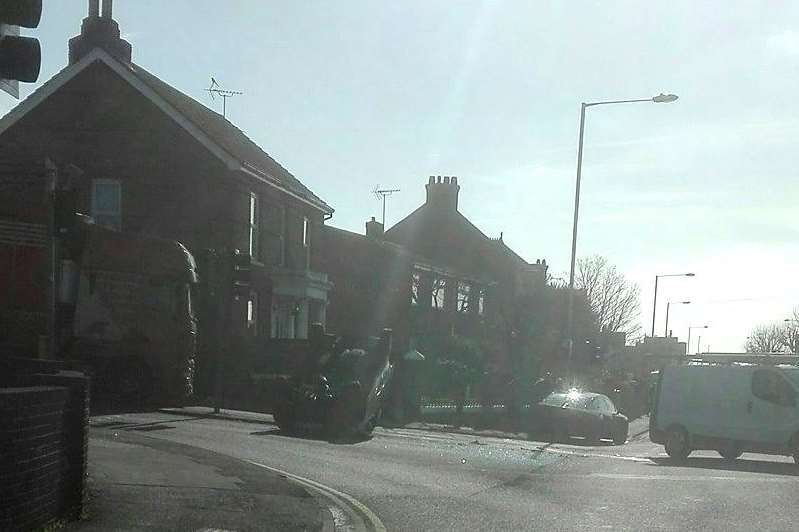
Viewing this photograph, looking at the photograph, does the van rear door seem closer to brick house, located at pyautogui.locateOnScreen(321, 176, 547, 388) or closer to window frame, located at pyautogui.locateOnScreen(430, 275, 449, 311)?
brick house, located at pyautogui.locateOnScreen(321, 176, 547, 388)

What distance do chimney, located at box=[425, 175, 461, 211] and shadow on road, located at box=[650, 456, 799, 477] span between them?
48.6 meters

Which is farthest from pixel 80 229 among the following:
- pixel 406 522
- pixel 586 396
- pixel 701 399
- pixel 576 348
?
pixel 576 348

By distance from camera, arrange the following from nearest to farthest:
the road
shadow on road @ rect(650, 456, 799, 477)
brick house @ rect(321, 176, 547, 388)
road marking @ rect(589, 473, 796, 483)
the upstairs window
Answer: the road → road marking @ rect(589, 473, 796, 483) → shadow on road @ rect(650, 456, 799, 477) → the upstairs window → brick house @ rect(321, 176, 547, 388)

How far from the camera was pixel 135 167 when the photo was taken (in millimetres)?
33531

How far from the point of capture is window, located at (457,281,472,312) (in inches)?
2212

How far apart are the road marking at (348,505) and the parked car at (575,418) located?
1449cm

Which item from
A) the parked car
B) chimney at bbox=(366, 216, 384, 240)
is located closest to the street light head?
the parked car

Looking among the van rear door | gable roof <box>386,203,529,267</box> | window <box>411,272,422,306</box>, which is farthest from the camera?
gable roof <box>386,203,529,267</box>

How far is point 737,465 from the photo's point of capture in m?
22.2

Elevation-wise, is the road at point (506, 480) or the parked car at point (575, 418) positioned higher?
the road at point (506, 480)

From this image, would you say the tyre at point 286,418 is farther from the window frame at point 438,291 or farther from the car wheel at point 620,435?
the window frame at point 438,291

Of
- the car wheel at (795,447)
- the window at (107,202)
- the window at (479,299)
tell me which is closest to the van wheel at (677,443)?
the car wheel at (795,447)

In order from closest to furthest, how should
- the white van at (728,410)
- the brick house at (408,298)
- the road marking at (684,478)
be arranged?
the road marking at (684,478), the white van at (728,410), the brick house at (408,298)

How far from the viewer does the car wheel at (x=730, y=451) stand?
23.2m
